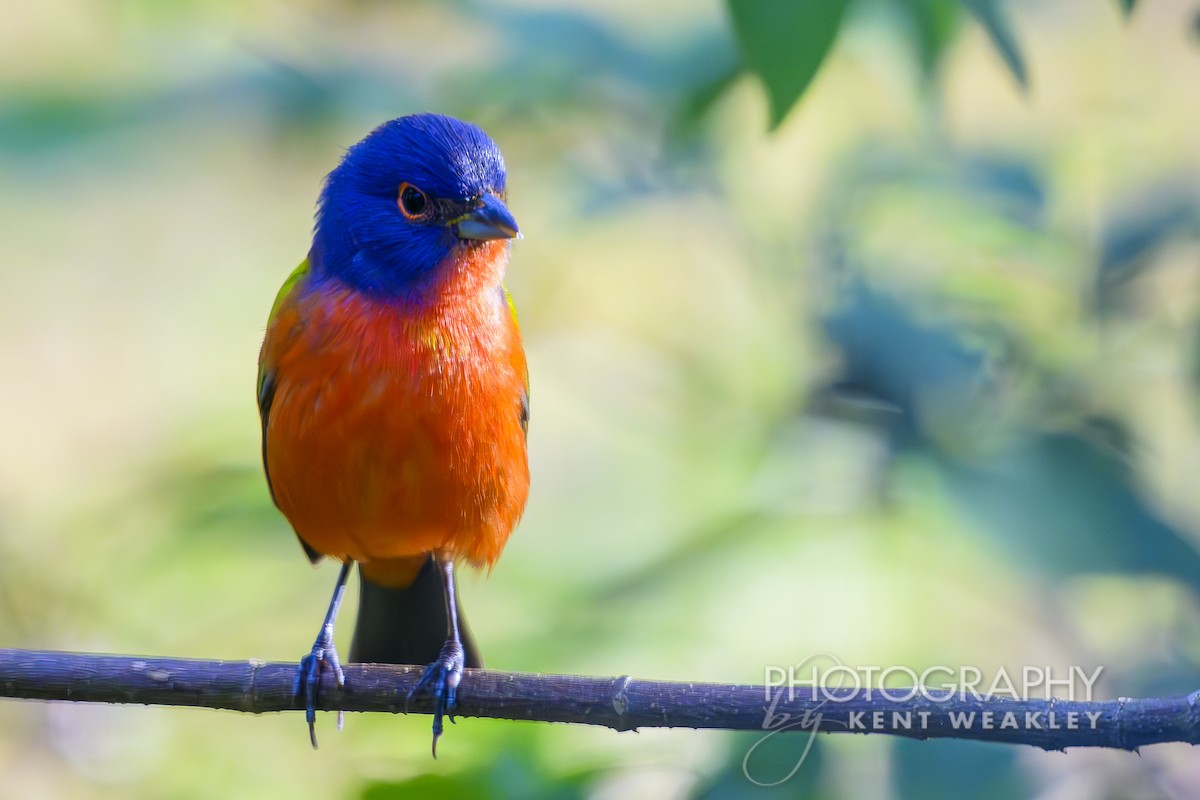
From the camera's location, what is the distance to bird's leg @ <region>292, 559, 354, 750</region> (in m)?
3.78

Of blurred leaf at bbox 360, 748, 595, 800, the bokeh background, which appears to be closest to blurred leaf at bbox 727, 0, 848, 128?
the bokeh background

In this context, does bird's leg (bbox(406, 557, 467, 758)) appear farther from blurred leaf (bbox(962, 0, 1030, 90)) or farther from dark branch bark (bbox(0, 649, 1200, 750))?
blurred leaf (bbox(962, 0, 1030, 90))

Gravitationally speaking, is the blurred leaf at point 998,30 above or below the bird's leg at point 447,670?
above

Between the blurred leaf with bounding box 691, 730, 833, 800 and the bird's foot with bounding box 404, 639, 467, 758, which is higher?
the blurred leaf with bounding box 691, 730, 833, 800

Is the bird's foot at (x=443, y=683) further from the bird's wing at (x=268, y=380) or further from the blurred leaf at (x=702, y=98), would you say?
the blurred leaf at (x=702, y=98)

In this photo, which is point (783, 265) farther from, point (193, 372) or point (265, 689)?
point (193, 372)

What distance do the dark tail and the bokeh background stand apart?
0.31 metres

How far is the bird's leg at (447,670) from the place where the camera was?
147 inches

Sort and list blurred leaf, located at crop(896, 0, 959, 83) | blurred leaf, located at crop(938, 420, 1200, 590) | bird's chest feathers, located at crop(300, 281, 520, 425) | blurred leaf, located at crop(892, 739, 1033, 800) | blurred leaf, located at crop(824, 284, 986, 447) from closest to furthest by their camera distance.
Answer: blurred leaf, located at crop(892, 739, 1033, 800)
blurred leaf, located at crop(896, 0, 959, 83)
blurred leaf, located at crop(938, 420, 1200, 590)
blurred leaf, located at crop(824, 284, 986, 447)
bird's chest feathers, located at crop(300, 281, 520, 425)

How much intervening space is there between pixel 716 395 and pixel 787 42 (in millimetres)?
2780

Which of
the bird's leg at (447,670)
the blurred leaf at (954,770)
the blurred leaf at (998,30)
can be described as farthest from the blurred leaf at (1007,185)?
the bird's leg at (447,670)

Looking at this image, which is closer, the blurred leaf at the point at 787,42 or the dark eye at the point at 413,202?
the blurred leaf at the point at 787,42

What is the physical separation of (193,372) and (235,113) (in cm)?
288

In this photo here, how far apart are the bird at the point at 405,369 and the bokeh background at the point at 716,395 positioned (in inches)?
14.1
